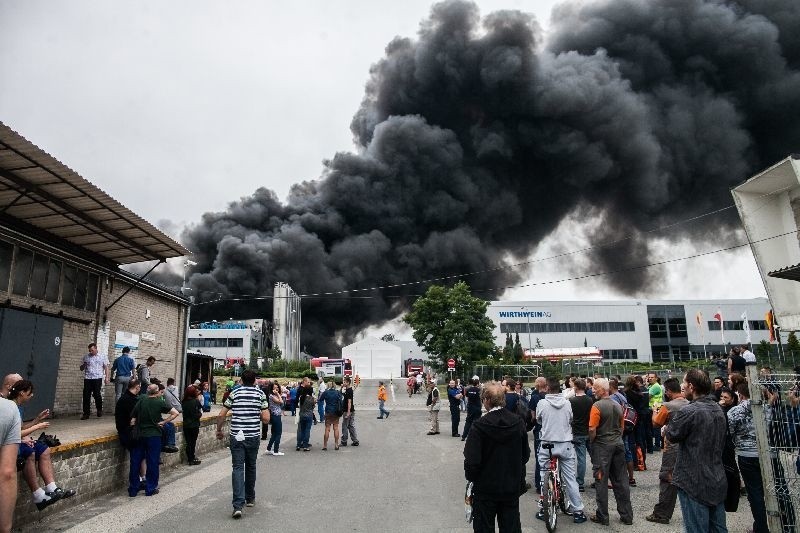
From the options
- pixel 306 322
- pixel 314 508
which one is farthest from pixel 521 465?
pixel 306 322

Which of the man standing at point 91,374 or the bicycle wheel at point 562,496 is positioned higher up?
the man standing at point 91,374

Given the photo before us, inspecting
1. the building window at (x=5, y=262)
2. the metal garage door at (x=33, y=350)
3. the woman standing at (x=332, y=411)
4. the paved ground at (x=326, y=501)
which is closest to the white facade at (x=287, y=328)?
→ the woman standing at (x=332, y=411)

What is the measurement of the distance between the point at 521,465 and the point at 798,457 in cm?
253

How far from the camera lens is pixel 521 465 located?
13.0 ft

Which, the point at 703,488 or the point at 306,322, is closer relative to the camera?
the point at 703,488

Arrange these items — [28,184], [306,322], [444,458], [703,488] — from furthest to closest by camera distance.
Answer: [306,322] → [444,458] → [28,184] → [703,488]

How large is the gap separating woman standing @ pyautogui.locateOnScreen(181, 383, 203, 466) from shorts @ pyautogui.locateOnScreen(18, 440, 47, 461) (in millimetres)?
3460

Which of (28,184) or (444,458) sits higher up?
(28,184)

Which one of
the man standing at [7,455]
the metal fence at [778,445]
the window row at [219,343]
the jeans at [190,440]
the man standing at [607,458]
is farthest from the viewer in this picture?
the window row at [219,343]

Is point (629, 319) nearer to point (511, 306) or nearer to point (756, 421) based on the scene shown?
point (511, 306)

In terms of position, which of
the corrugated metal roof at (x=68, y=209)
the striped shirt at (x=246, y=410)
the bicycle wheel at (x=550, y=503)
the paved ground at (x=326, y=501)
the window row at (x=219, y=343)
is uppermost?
the window row at (x=219, y=343)

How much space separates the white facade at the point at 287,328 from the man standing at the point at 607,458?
1809 inches

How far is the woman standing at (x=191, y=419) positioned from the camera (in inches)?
341

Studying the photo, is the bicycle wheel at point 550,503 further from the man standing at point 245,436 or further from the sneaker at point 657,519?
the man standing at point 245,436
